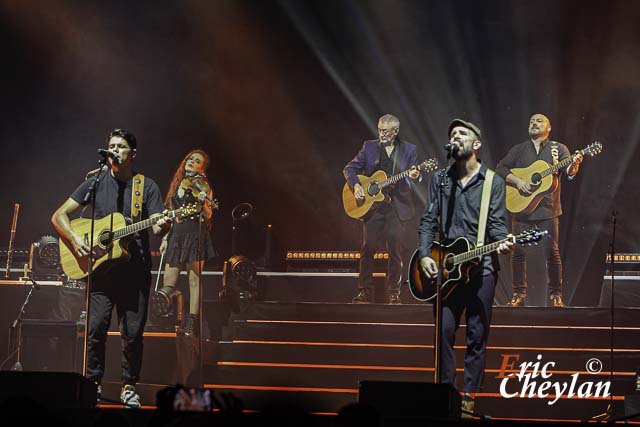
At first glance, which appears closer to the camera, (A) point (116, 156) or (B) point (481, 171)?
(B) point (481, 171)

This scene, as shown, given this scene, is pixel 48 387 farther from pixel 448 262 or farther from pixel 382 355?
pixel 382 355

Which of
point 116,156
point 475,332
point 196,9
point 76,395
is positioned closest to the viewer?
point 76,395

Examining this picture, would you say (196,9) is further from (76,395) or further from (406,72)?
(76,395)

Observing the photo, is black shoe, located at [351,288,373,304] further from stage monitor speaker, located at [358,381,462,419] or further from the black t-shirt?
stage monitor speaker, located at [358,381,462,419]

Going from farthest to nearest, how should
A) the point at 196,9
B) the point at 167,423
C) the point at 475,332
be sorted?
the point at 196,9, the point at 475,332, the point at 167,423

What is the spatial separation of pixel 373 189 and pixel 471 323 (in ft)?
13.3

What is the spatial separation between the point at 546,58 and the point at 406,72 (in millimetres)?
1693

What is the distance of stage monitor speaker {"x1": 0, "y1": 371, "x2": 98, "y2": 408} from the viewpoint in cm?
547

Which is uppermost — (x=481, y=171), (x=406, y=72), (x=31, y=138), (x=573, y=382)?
(x=406, y=72)

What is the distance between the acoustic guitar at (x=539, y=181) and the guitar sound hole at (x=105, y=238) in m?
4.66

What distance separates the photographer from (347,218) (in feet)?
41.3

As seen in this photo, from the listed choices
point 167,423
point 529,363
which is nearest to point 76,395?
point 167,423

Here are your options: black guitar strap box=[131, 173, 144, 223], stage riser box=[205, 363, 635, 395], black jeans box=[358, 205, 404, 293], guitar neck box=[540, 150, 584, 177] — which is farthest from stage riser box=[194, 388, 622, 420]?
guitar neck box=[540, 150, 584, 177]

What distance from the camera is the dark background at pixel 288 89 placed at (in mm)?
11812
